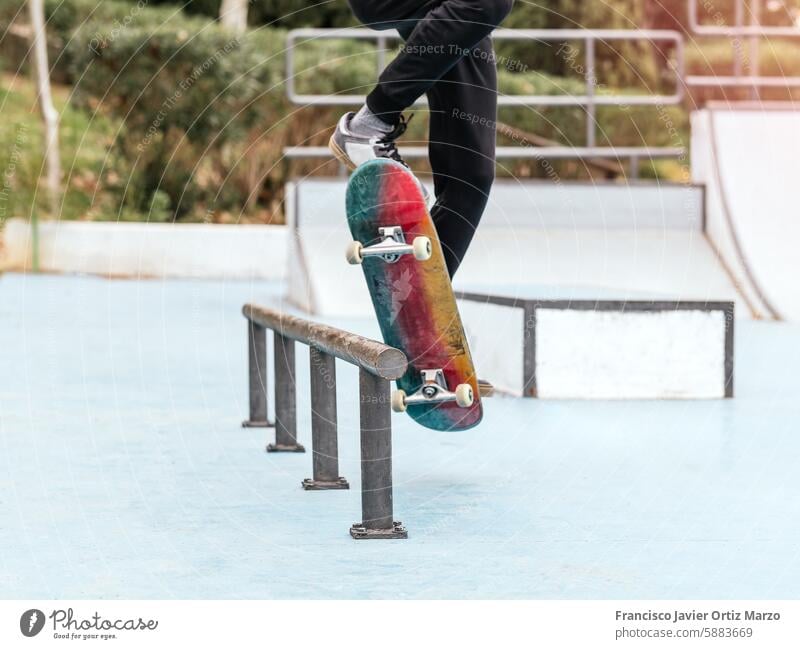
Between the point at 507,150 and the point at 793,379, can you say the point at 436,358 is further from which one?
the point at 507,150

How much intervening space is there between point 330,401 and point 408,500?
381 millimetres

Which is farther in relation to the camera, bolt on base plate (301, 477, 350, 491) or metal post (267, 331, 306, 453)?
metal post (267, 331, 306, 453)

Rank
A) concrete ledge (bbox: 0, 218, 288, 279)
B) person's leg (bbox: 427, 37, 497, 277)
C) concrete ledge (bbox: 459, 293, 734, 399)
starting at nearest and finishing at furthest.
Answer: person's leg (bbox: 427, 37, 497, 277)
concrete ledge (bbox: 459, 293, 734, 399)
concrete ledge (bbox: 0, 218, 288, 279)

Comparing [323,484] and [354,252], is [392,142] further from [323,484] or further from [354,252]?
[323,484]

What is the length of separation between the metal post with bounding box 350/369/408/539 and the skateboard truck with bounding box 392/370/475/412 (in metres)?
0.49

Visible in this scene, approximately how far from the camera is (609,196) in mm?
11820

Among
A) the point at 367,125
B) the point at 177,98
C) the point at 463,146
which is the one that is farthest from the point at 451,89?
the point at 177,98

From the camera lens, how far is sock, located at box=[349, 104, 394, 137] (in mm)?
3842

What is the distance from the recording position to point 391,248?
12.1 feet

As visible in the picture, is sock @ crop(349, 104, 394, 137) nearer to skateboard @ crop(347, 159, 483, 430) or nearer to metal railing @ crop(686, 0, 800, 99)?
skateboard @ crop(347, 159, 483, 430)

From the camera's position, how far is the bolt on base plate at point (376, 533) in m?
3.35
